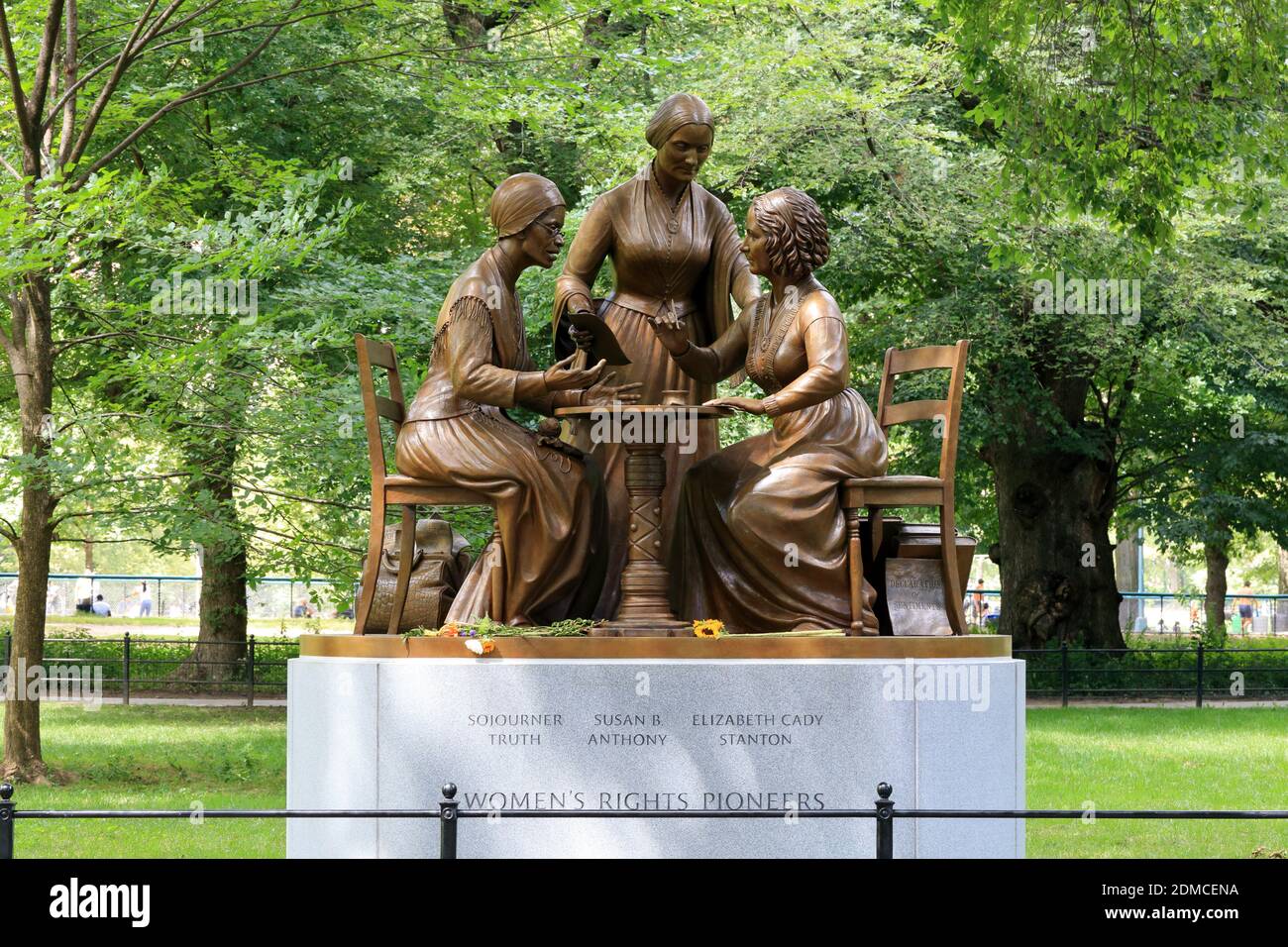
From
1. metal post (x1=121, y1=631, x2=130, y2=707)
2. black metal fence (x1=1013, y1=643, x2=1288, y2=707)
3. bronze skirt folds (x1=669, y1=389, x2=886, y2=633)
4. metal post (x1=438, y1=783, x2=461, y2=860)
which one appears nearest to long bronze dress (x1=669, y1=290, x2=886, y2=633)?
bronze skirt folds (x1=669, y1=389, x2=886, y2=633)

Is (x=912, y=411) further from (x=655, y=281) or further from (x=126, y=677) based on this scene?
(x=126, y=677)

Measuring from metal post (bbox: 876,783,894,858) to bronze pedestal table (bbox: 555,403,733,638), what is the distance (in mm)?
1675

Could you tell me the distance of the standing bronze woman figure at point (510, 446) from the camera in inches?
311

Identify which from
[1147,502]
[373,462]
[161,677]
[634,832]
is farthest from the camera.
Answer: [1147,502]

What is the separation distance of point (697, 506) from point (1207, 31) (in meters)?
6.69

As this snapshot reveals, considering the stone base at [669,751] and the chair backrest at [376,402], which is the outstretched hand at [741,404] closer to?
the stone base at [669,751]

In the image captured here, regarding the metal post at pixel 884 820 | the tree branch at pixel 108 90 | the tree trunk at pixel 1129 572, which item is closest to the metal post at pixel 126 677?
the tree branch at pixel 108 90

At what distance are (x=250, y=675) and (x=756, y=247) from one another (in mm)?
14348

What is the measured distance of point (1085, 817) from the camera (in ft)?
20.7

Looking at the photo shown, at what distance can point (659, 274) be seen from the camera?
8.56 meters

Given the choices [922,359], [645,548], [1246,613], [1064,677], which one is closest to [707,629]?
[645,548]

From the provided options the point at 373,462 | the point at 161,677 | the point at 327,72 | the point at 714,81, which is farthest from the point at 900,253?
the point at 373,462

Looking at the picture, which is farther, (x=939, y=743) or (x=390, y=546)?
A: (x=390, y=546)
